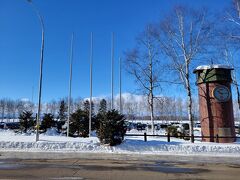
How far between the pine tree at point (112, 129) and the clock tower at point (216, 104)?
7.82 meters

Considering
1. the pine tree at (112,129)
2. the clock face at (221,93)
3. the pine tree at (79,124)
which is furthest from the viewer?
the pine tree at (79,124)

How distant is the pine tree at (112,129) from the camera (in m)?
19.8

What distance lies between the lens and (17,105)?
431 ft

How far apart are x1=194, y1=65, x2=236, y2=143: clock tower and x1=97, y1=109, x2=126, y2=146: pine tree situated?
7824mm

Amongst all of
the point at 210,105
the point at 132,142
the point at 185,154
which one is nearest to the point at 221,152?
the point at 185,154

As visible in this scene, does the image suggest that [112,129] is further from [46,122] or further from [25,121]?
[46,122]

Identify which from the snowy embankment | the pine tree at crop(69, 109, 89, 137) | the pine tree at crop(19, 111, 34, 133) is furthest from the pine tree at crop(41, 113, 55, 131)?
the snowy embankment

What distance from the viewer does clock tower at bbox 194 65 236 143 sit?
22297mm

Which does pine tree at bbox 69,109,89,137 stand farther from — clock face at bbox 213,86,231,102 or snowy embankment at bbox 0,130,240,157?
clock face at bbox 213,86,231,102

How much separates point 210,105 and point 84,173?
15.6m

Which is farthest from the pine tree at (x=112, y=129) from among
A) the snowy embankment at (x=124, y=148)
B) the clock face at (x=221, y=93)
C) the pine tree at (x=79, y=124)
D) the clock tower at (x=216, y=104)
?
the pine tree at (x=79, y=124)

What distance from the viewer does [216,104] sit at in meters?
22.6

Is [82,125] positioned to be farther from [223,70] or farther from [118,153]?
[223,70]

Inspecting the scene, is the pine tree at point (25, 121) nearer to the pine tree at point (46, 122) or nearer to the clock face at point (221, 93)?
the pine tree at point (46, 122)
